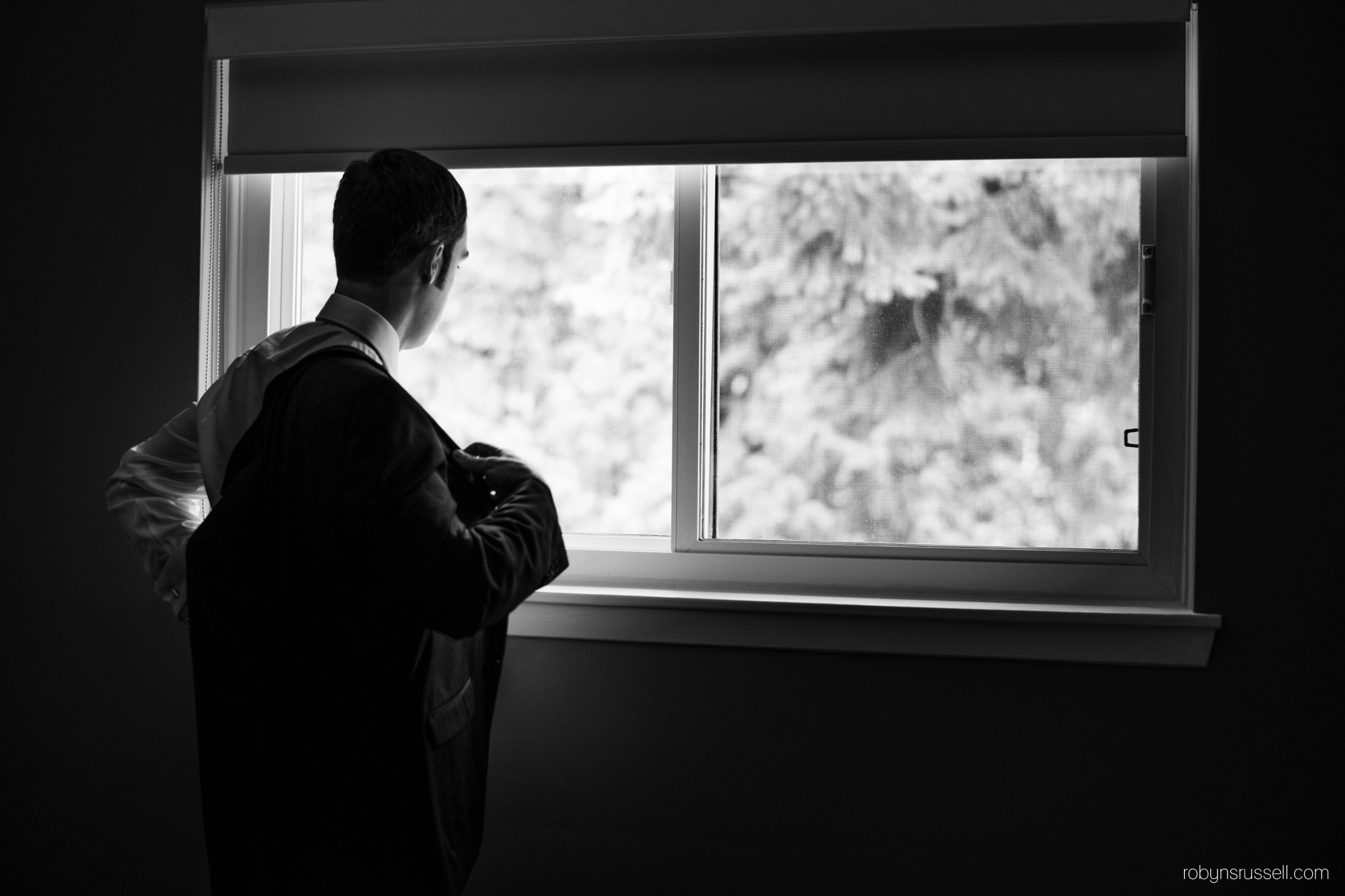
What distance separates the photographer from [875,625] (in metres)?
1.62

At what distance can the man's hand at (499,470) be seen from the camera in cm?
109

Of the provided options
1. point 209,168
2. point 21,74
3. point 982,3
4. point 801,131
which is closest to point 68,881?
point 209,168

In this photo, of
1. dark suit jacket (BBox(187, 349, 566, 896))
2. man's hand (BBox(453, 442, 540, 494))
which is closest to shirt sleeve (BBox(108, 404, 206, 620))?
dark suit jacket (BBox(187, 349, 566, 896))

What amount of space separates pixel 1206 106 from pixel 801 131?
0.67m

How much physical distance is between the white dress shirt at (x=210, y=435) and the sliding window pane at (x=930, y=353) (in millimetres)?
776

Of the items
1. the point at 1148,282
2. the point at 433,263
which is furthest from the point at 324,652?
the point at 1148,282

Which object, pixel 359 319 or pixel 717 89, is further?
pixel 717 89

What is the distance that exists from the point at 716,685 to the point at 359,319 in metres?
0.90

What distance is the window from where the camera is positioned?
5.36 feet

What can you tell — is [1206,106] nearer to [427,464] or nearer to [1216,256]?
[1216,256]

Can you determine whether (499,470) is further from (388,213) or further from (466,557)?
(388,213)

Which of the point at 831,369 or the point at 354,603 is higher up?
the point at 831,369

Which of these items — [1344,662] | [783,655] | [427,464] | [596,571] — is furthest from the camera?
[596,571]

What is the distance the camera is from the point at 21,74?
186cm
